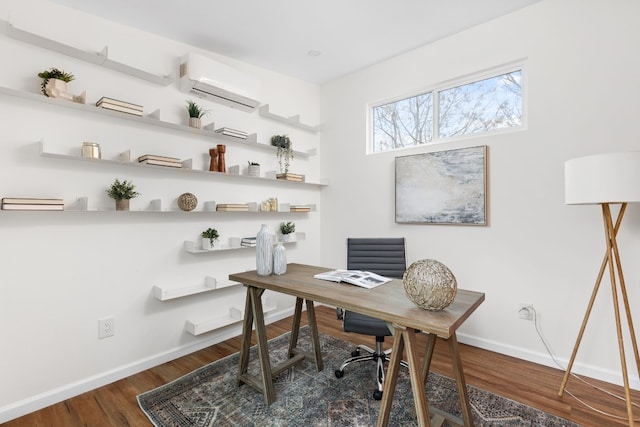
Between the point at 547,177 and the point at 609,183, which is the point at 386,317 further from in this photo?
the point at 547,177

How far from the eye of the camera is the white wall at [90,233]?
1.98m

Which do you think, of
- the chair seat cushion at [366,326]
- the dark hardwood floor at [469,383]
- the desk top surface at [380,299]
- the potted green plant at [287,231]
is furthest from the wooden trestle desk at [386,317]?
the potted green plant at [287,231]

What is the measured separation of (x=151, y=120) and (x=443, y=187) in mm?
2588

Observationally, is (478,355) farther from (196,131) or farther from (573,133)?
(196,131)

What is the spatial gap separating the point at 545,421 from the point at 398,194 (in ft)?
6.72

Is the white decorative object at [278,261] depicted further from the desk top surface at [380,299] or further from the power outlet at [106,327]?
the power outlet at [106,327]

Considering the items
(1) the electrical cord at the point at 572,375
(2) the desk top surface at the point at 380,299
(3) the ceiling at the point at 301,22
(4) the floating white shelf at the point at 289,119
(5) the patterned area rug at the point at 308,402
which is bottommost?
(5) the patterned area rug at the point at 308,402

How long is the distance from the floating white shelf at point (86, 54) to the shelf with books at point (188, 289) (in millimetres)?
1697

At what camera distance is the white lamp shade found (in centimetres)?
163

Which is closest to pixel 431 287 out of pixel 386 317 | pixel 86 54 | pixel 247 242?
pixel 386 317

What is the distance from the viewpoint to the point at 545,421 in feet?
5.82

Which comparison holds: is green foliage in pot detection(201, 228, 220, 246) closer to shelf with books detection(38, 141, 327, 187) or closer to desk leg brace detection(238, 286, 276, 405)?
shelf with books detection(38, 141, 327, 187)

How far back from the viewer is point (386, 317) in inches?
52.9

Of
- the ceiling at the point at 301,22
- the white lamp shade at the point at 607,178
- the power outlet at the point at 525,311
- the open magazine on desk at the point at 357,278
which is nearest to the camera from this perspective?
the white lamp shade at the point at 607,178
